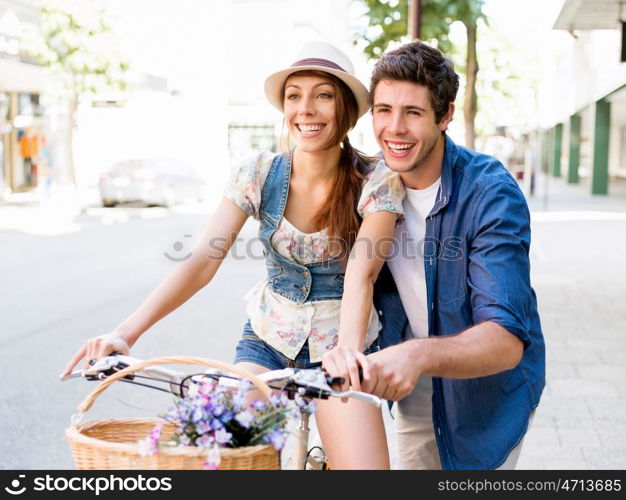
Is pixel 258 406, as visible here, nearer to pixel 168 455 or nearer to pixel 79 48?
pixel 168 455

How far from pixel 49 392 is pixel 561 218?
17.5m

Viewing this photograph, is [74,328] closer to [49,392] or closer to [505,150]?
[49,392]

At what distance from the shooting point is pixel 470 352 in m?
2.12

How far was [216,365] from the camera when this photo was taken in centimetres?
184

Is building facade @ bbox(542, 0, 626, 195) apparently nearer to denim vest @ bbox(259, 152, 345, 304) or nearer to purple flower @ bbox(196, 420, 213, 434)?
denim vest @ bbox(259, 152, 345, 304)

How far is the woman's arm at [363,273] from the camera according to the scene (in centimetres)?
250

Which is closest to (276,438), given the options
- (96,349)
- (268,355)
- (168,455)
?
(168,455)

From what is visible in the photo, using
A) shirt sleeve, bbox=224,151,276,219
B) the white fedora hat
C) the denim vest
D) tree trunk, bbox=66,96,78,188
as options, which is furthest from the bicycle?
tree trunk, bbox=66,96,78,188

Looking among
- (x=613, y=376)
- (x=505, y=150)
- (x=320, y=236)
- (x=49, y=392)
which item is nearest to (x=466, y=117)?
(x=613, y=376)

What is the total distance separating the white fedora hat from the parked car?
23.1 metres

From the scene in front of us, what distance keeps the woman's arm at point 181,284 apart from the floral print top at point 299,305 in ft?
0.25

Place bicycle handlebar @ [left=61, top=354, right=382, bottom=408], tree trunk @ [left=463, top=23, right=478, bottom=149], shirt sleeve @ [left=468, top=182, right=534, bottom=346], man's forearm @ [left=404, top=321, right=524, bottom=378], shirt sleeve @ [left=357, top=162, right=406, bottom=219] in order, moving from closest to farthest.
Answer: bicycle handlebar @ [left=61, top=354, right=382, bottom=408], man's forearm @ [left=404, top=321, right=524, bottom=378], shirt sleeve @ [left=468, top=182, right=534, bottom=346], shirt sleeve @ [left=357, top=162, right=406, bottom=219], tree trunk @ [left=463, top=23, right=478, bottom=149]

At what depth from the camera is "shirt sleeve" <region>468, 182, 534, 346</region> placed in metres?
2.29

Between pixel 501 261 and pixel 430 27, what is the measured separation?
326 inches
